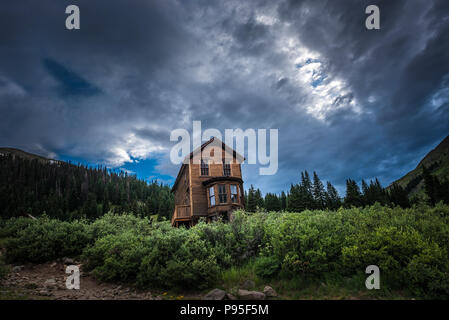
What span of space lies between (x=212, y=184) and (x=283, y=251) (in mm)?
14727

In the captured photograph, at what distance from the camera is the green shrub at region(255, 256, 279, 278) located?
760cm

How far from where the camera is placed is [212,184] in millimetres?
22047

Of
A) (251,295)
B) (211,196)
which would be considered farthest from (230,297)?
(211,196)

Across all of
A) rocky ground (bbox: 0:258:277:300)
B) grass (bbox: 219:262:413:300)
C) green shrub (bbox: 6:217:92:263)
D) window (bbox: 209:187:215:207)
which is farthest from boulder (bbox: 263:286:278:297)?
window (bbox: 209:187:215:207)

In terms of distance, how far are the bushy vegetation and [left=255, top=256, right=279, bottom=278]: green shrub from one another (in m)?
0.02

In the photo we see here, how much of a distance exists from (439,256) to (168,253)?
26.8ft

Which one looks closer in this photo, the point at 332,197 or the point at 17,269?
the point at 17,269

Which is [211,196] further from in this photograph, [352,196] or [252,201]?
[352,196]

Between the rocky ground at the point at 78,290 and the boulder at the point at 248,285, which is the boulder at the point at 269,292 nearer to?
the rocky ground at the point at 78,290

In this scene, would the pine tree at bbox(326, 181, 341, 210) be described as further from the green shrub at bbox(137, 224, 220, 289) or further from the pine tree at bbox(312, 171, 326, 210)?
the green shrub at bbox(137, 224, 220, 289)

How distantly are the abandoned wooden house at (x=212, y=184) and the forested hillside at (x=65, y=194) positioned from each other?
52.8 m

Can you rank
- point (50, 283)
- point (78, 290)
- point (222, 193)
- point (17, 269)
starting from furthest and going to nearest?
point (222, 193)
point (17, 269)
point (50, 283)
point (78, 290)

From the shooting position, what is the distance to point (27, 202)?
7425cm
